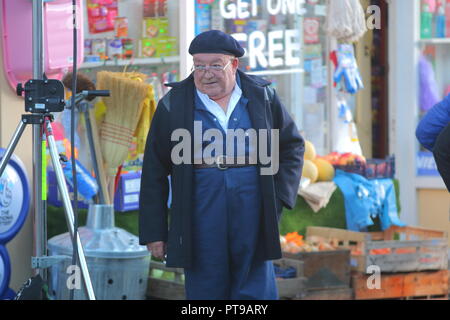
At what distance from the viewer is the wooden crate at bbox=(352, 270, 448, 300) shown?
701 cm

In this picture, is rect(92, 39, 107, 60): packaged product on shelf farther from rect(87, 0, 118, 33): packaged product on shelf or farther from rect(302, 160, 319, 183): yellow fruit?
rect(302, 160, 319, 183): yellow fruit

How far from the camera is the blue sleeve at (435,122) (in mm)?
4141

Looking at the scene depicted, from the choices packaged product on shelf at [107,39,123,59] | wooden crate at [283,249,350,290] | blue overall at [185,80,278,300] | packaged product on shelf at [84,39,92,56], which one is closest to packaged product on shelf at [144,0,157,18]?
packaged product on shelf at [107,39,123,59]

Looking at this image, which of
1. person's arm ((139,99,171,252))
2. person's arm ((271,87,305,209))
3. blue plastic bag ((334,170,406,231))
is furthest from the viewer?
blue plastic bag ((334,170,406,231))

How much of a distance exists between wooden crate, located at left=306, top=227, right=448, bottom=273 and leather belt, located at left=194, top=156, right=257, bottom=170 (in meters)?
2.63

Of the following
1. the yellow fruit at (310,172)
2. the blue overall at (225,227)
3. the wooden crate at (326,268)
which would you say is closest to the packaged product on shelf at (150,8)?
the yellow fruit at (310,172)

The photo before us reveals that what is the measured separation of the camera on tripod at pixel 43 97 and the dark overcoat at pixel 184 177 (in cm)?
45

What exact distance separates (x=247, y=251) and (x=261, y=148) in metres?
0.46

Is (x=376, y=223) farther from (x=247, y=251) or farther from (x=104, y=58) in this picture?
(x=247, y=251)

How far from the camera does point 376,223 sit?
8000 mm

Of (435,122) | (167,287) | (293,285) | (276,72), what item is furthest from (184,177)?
(276,72)

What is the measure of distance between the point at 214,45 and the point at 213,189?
640mm

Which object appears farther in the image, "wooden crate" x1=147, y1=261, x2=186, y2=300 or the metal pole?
"wooden crate" x1=147, y1=261, x2=186, y2=300

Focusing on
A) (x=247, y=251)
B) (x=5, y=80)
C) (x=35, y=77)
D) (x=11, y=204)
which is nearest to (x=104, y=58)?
(x=5, y=80)
